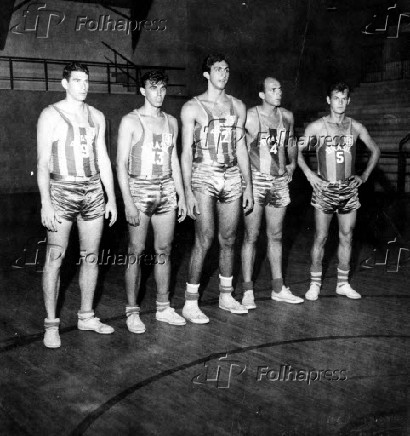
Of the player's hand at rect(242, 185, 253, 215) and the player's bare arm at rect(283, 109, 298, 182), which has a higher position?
the player's bare arm at rect(283, 109, 298, 182)

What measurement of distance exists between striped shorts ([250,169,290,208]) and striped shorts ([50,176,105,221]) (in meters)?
1.41

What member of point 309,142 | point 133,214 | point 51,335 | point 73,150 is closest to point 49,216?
point 73,150

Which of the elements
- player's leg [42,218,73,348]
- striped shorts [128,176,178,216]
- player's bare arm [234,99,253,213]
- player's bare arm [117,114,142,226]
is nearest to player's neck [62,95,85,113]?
player's bare arm [117,114,142,226]

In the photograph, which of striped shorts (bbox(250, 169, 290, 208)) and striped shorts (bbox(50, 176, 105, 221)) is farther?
striped shorts (bbox(250, 169, 290, 208))

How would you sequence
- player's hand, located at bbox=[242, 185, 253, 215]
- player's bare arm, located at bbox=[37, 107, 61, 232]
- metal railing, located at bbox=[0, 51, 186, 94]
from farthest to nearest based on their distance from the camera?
metal railing, located at bbox=[0, 51, 186, 94] < player's hand, located at bbox=[242, 185, 253, 215] < player's bare arm, located at bbox=[37, 107, 61, 232]

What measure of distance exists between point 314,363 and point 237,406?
775mm

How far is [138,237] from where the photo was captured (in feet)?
13.2

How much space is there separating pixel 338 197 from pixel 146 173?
1786mm

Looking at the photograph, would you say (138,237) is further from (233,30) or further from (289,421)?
(233,30)

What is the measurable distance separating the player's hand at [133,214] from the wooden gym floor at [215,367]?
0.84 meters

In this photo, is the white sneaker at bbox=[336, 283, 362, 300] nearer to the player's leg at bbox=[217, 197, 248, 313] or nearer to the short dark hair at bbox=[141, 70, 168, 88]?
the player's leg at bbox=[217, 197, 248, 313]

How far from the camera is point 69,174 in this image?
3758 mm

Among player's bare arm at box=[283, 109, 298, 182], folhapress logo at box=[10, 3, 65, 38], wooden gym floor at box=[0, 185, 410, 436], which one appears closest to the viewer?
wooden gym floor at box=[0, 185, 410, 436]

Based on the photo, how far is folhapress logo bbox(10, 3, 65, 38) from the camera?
1560 centimetres
